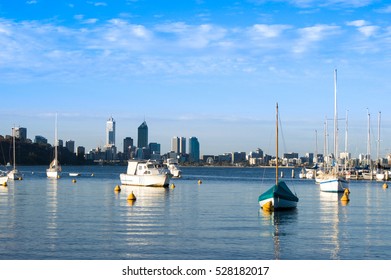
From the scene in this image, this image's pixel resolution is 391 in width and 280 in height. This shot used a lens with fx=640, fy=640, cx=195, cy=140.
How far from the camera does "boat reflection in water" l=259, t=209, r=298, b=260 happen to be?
34406mm

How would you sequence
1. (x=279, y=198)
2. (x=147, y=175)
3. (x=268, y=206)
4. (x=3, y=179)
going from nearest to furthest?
(x=268, y=206), (x=279, y=198), (x=147, y=175), (x=3, y=179)

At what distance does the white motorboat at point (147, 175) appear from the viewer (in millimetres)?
101562

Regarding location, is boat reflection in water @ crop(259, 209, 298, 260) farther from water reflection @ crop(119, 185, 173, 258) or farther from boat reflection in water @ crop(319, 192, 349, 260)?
water reflection @ crop(119, 185, 173, 258)

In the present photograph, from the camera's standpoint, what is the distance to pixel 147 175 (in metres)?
103

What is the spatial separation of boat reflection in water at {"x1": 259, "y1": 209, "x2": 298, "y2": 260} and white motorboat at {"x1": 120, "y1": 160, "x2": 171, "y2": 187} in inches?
1761

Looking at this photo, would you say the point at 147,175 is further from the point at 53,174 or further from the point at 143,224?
the point at 53,174

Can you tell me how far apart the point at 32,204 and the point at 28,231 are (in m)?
24.6

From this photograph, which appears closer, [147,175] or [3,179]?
[147,175]

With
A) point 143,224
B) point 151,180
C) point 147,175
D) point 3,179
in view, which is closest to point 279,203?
point 143,224

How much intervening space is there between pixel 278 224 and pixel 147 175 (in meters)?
58.2

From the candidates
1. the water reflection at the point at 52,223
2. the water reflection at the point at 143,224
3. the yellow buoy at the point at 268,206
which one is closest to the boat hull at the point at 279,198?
the yellow buoy at the point at 268,206
